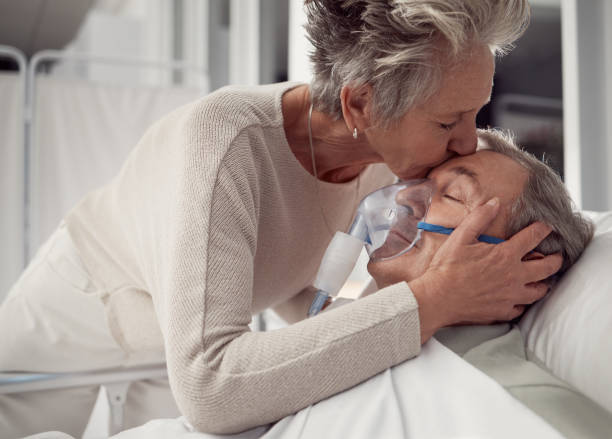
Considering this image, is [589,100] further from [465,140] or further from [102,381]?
[102,381]

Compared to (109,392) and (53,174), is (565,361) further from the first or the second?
(53,174)

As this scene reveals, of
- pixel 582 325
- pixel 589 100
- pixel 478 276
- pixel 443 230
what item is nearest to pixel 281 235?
pixel 443 230

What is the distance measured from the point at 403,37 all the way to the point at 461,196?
0.31 metres

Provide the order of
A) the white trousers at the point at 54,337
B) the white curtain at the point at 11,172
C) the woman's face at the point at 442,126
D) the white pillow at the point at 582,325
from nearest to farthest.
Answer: the white pillow at the point at 582,325
the woman's face at the point at 442,126
the white trousers at the point at 54,337
the white curtain at the point at 11,172

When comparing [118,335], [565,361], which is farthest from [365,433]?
[118,335]

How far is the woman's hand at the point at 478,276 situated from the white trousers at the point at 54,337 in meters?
0.88

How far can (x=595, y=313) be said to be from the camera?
919 mm

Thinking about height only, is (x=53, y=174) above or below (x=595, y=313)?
below

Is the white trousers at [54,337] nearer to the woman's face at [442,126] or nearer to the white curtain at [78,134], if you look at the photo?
the woman's face at [442,126]

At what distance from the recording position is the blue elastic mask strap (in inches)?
40.3

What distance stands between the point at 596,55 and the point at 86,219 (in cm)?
137

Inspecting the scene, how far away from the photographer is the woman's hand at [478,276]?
88 centimetres

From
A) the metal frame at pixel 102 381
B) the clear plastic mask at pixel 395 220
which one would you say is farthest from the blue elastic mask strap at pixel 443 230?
the metal frame at pixel 102 381

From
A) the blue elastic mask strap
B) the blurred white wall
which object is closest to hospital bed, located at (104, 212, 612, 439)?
the blue elastic mask strap
